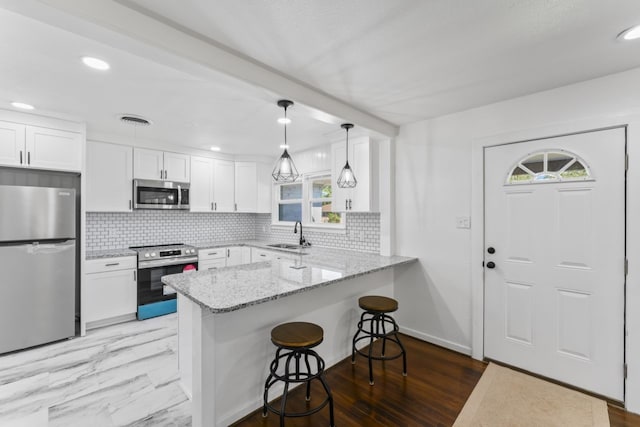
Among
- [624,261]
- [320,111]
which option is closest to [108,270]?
[320,111]

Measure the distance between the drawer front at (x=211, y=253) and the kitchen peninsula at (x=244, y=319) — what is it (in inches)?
78.5

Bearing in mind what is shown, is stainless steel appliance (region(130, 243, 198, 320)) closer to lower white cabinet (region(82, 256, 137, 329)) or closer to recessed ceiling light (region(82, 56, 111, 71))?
lower white cabinet (region(82, 256, 137, 329))

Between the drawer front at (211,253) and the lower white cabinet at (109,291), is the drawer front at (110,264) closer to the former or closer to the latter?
the lower white cabinet at (109,291)

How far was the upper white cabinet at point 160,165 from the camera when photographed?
13.2 feet

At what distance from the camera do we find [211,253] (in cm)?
454

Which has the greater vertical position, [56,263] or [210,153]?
[210,153]

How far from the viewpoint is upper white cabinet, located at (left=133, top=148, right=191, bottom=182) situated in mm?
4020

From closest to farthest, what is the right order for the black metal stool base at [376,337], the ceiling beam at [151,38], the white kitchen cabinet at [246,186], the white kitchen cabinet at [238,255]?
the ceiling beam at [151,38], the black metal stool base at [376,337], the white kitchen cabinet at [238,255], the white kitchen cabinet at [246,186]

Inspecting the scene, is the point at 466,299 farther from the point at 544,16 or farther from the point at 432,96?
the point at 544,16

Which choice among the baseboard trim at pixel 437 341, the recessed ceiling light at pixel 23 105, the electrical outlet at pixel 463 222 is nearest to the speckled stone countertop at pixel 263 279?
the electrical outlet at pixel 463 222

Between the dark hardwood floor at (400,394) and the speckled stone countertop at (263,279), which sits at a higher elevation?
the speckled stone countertop at (263,279)

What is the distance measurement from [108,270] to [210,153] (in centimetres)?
232

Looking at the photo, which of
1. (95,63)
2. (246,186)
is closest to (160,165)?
(246,186)

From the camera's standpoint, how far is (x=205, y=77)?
71.2 inches
